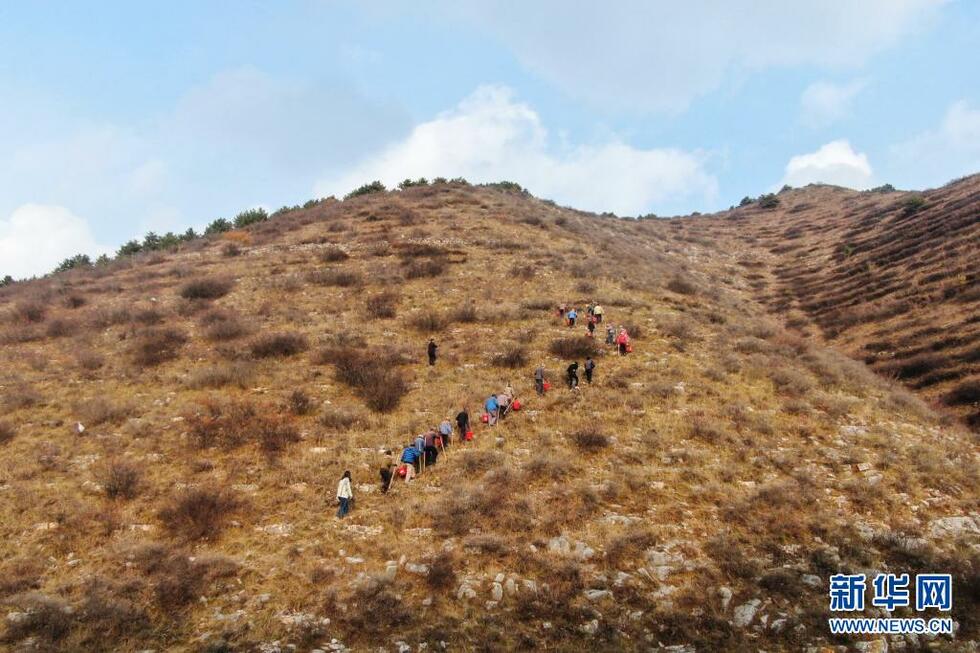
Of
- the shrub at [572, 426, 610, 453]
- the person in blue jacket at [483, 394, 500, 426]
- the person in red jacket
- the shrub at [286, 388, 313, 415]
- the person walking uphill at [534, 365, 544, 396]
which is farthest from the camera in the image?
the person in red jacket

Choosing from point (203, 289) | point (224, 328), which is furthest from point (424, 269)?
point (203, 289)

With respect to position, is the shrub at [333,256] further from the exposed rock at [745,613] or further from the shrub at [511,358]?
the exposed rock at [745,613]

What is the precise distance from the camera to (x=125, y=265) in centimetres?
3844

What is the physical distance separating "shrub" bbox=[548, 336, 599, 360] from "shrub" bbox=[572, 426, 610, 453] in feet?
20.1

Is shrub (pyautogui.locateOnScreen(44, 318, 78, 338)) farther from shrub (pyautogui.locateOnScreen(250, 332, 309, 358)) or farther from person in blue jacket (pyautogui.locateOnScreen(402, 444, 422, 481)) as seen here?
person in blue jacket (pyautogui.locateOnScreen(402, 444, 422, 481))

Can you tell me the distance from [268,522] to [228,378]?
840cm

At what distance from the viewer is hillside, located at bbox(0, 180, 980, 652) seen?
9.98 metres

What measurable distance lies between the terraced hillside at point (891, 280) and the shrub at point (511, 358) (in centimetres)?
1646

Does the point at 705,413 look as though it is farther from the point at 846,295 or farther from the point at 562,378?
the point at 846,295

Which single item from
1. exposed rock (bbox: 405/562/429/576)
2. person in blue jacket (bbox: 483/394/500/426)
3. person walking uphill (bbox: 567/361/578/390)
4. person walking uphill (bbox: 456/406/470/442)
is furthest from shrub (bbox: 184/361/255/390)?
person walking uphill (bbox: 567/361/578/390)

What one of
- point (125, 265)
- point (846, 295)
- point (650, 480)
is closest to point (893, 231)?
point (846, 295)

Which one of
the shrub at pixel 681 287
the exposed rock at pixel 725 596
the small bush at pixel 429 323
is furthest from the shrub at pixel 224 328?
the shrub at pixel 681 287

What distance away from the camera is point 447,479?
1466cm

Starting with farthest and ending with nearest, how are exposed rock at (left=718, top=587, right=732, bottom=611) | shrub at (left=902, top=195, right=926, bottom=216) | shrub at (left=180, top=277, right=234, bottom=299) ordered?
shrub at (left=902, top=195, right=926, bottom=216)
shrub at (left=180, top=277, right=234, bottom=299)
exposed rock at (left=718, top=587, right=732, bottom=611)
